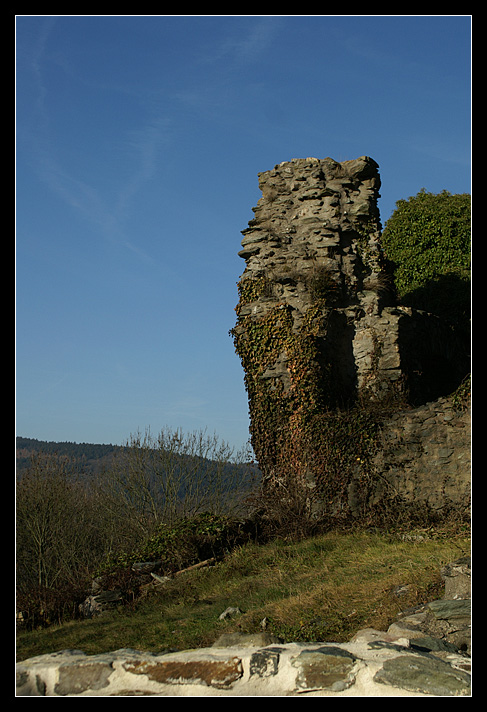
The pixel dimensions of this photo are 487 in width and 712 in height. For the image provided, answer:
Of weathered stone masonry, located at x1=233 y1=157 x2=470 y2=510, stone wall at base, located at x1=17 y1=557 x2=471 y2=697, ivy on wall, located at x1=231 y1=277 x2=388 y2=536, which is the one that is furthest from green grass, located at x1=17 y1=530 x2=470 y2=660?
weathered stone masonry, located at x1=233 y1=157 x2=470 y2=510

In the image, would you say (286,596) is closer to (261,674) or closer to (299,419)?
(261,674)

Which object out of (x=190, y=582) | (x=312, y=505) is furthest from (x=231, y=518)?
(x=190, y=582)

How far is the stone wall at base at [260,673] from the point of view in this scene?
141 inches

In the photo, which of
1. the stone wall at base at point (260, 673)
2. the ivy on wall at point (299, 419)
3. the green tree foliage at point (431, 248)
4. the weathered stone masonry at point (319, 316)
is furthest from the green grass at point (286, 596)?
the green tree foliage at point (431, 248)

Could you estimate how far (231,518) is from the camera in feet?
37.4

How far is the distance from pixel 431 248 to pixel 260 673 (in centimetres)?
1733

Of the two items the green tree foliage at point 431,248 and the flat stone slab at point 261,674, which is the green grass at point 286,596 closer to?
the flat stone slab at point 261,674

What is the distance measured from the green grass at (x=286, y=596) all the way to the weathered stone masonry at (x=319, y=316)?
7.59 feet

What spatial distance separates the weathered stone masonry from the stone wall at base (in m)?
7.33

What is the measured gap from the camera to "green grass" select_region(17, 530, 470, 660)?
6188mm

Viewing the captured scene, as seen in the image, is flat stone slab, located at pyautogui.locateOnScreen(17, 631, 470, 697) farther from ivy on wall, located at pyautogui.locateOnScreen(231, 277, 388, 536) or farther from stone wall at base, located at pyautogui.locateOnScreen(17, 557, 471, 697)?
ivy on wall, located at pyautogui.locateOnScreen(231, 277, 388, 536)
